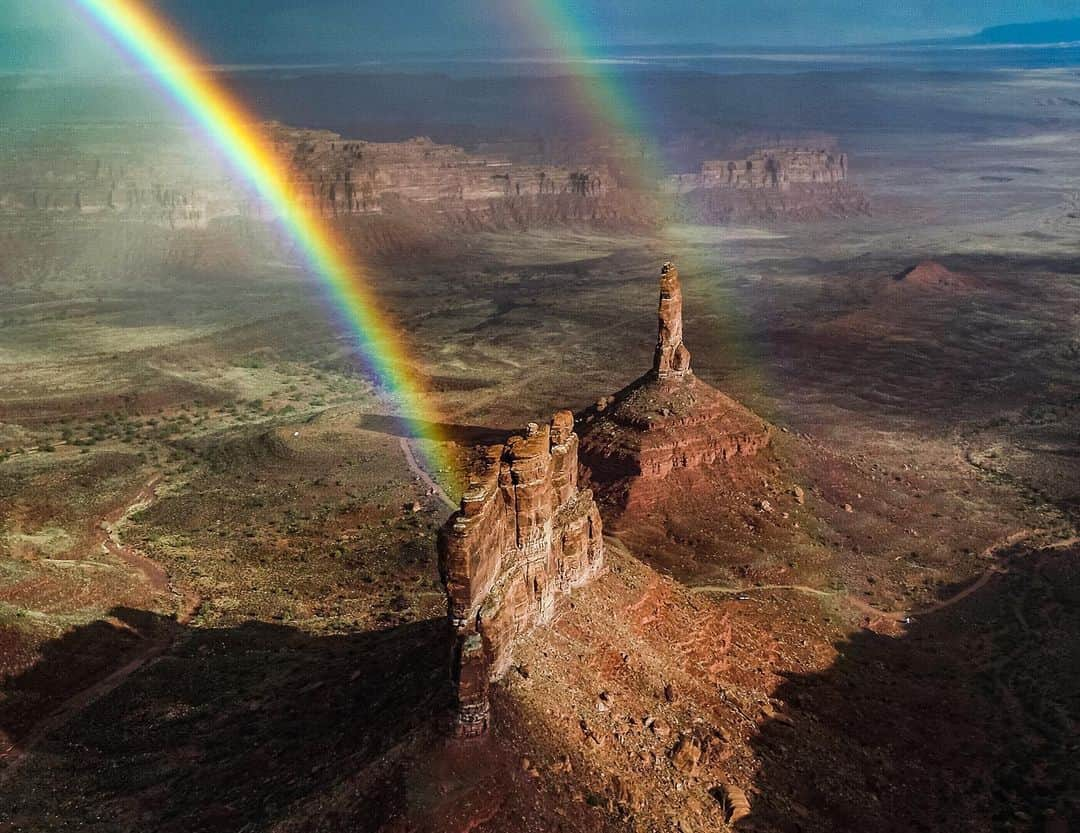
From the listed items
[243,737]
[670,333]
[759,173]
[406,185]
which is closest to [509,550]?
[243,737]

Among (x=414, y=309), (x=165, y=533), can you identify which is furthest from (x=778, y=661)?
Result: (x=414, y=309)

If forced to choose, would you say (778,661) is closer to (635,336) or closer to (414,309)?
(635,336)

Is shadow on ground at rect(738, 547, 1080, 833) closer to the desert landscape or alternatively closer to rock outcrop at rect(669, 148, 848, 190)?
the desert landscape

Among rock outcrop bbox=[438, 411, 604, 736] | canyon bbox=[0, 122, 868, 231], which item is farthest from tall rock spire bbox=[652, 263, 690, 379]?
canyon bbox=[0, 122, 868, 231]

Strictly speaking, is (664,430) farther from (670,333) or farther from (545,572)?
(545,572)

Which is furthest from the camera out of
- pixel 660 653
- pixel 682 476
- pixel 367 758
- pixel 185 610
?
pixel 682 476

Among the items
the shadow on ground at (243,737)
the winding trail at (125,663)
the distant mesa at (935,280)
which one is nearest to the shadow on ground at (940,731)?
the shadow on ground at (243,737)
